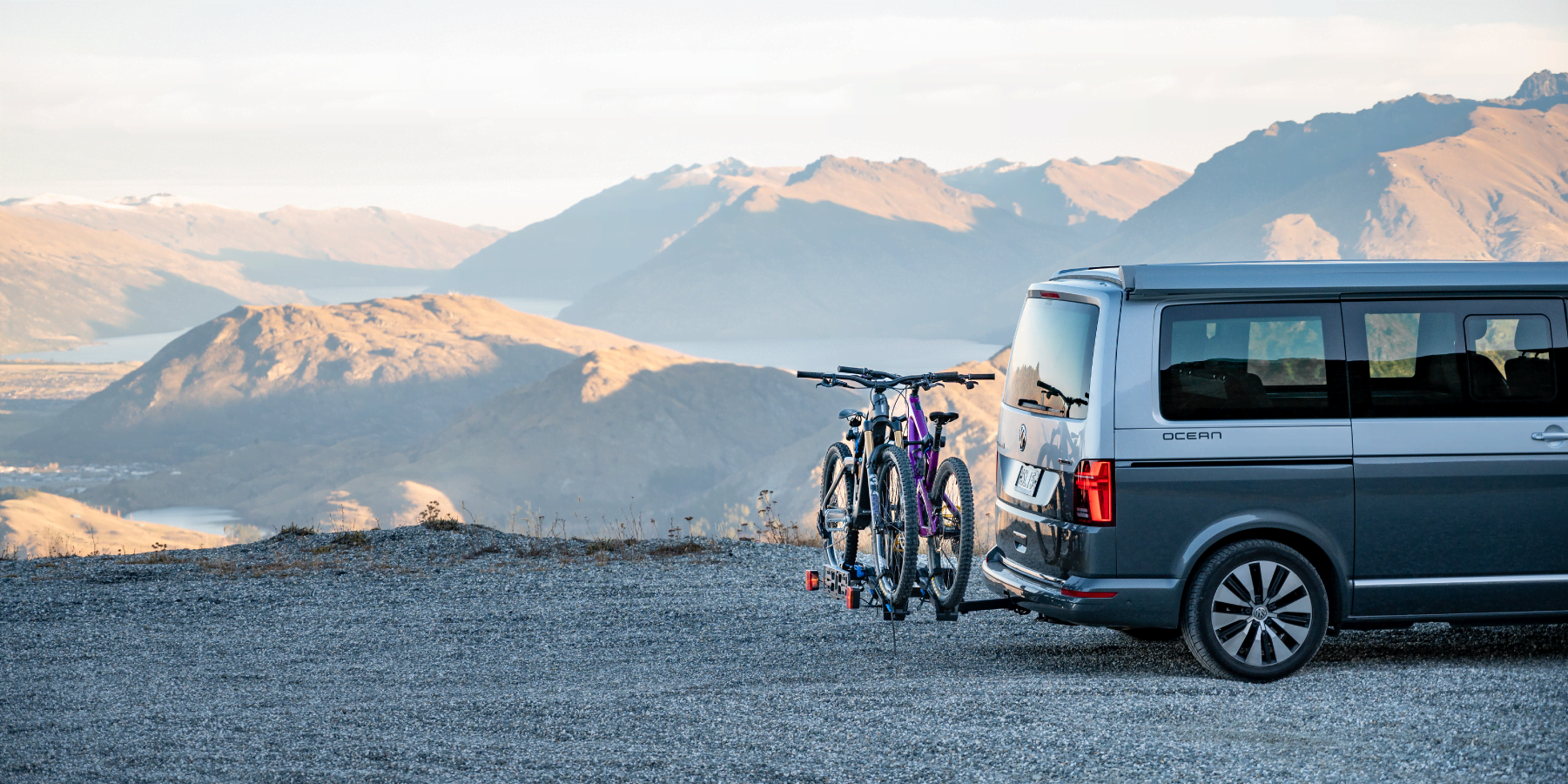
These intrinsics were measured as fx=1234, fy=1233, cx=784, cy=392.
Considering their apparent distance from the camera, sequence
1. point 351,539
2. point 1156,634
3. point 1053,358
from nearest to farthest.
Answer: point 1053,358 < point 1156,634 < point 351,539

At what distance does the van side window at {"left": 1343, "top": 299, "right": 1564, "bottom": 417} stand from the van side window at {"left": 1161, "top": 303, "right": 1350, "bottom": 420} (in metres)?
0.15

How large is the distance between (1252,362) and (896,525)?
2145 millimetres

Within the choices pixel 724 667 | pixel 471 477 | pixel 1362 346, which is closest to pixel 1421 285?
pixel 1362 346

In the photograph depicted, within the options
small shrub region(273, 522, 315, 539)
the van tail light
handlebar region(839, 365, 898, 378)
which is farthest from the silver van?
small shrub region(273, 522, 315, 539)

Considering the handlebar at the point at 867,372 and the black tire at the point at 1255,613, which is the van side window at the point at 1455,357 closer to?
the black tire at the point at 1255,613

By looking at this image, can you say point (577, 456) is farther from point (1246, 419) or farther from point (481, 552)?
point (1246, 419)

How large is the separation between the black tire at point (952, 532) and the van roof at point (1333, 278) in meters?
1.34

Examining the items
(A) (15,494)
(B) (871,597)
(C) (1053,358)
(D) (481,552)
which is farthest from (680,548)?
(A) (15,494)

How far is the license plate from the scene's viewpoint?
262 inches

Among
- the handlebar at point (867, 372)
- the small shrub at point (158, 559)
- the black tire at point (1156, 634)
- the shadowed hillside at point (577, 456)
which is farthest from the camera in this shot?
the shadowed hillside at point (577, 456)

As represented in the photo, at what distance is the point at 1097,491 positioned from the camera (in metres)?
6.18

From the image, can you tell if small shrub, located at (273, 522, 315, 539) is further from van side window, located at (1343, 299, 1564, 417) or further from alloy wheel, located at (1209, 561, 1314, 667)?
van side window, located at (1343, 299, 1564, 417)

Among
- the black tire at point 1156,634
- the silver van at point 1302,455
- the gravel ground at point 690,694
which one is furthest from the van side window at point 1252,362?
the black tire at point 1156,634

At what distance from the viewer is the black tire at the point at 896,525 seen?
6863 millimetres
